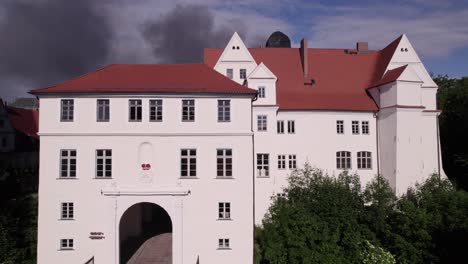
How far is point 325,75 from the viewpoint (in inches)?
1344

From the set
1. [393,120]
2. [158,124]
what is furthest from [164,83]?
[393,120]

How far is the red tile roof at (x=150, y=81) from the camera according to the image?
23.6 metres

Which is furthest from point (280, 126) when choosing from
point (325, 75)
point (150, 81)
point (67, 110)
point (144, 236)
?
point (67, 110)

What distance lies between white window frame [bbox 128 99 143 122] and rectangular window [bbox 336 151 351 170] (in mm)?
15739

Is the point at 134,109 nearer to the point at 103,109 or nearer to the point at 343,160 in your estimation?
the point at 103,109

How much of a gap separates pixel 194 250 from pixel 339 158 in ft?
45.9

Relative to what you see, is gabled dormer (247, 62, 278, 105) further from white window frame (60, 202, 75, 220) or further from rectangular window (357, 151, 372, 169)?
white window frame (60, 202, 75, 220)

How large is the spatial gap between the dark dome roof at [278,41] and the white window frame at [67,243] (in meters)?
26.0

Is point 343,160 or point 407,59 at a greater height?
point 407,59

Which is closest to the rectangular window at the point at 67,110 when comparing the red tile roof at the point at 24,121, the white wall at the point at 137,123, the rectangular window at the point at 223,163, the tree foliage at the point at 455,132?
A: the white wall at the point at 137,123

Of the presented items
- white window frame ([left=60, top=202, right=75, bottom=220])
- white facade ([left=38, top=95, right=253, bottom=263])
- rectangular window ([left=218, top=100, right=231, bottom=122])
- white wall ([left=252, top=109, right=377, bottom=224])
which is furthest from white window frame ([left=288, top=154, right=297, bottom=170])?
white window frame ([left=60, top=202, right=75, bottom=220])

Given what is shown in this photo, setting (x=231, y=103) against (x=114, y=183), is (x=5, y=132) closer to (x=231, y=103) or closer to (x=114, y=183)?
(x=114, y=183)

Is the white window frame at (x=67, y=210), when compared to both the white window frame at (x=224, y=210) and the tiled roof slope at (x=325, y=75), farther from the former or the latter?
the tiled roof slope at (x=325, y=75)

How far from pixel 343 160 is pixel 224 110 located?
39.5 feet
